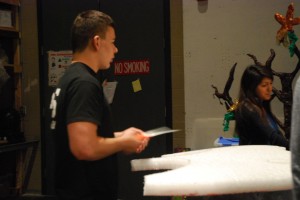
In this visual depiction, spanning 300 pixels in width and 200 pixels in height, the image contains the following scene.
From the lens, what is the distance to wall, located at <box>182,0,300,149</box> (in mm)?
3936

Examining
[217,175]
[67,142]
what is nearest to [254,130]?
[217,175]

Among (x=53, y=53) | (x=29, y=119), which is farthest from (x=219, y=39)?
(x=29, y=119)

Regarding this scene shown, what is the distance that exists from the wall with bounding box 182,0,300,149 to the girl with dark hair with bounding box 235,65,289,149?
1.31 meters

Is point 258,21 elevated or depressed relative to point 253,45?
elevated

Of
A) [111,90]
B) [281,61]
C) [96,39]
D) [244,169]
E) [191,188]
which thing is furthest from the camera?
[111,90]

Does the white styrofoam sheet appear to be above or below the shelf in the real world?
below

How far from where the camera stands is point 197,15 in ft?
13.4

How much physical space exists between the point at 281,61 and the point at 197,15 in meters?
0.99

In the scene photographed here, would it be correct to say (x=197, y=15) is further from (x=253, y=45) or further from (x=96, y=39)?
(x=96, y=39)

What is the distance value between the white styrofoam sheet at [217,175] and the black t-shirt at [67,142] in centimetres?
19

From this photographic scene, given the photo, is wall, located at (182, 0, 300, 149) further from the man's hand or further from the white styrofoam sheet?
the man's hand

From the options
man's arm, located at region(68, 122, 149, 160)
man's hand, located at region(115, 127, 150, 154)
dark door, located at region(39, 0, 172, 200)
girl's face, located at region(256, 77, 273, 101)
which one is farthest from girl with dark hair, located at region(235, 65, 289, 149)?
dark door, located at region(39, 0, 172, 200)

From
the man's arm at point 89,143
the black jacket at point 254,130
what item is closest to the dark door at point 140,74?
the black jacket at point 254,130

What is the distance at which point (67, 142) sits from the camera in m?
1.53
